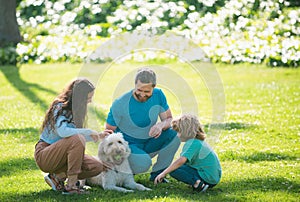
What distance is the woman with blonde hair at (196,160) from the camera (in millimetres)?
4941

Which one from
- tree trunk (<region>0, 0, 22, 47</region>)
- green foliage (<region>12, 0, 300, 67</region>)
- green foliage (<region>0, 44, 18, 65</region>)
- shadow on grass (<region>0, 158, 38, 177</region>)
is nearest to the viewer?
shadow on grass (<region>0, 158, 38, 177</region>)

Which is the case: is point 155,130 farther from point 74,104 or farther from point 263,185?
point 263,185

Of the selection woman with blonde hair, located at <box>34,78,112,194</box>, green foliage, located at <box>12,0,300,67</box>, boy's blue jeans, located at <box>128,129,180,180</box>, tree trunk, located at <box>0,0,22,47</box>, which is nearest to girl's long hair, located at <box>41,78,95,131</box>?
woman with blonde hair, located at <box>34,78,112,194</box>

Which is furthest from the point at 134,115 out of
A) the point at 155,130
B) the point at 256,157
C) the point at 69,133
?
the point at 256,157

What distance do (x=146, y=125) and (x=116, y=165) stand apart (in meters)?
0.60

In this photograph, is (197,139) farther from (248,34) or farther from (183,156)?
(248,34)

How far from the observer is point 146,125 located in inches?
217

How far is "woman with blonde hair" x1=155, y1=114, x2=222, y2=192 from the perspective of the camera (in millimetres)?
4941

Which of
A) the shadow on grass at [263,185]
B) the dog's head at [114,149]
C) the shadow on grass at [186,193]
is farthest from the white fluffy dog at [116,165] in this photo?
the shadow on grass at [263,185]

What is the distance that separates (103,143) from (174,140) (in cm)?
80

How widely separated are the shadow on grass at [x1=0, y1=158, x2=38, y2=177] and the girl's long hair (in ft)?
3.83

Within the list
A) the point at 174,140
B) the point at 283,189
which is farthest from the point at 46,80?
the point at 283,189

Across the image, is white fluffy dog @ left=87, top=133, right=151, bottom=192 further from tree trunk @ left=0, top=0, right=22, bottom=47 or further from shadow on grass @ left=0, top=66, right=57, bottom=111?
tree trunk @ left=0, top=0, right=22, bottom=47

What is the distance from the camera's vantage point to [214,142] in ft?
22.2
